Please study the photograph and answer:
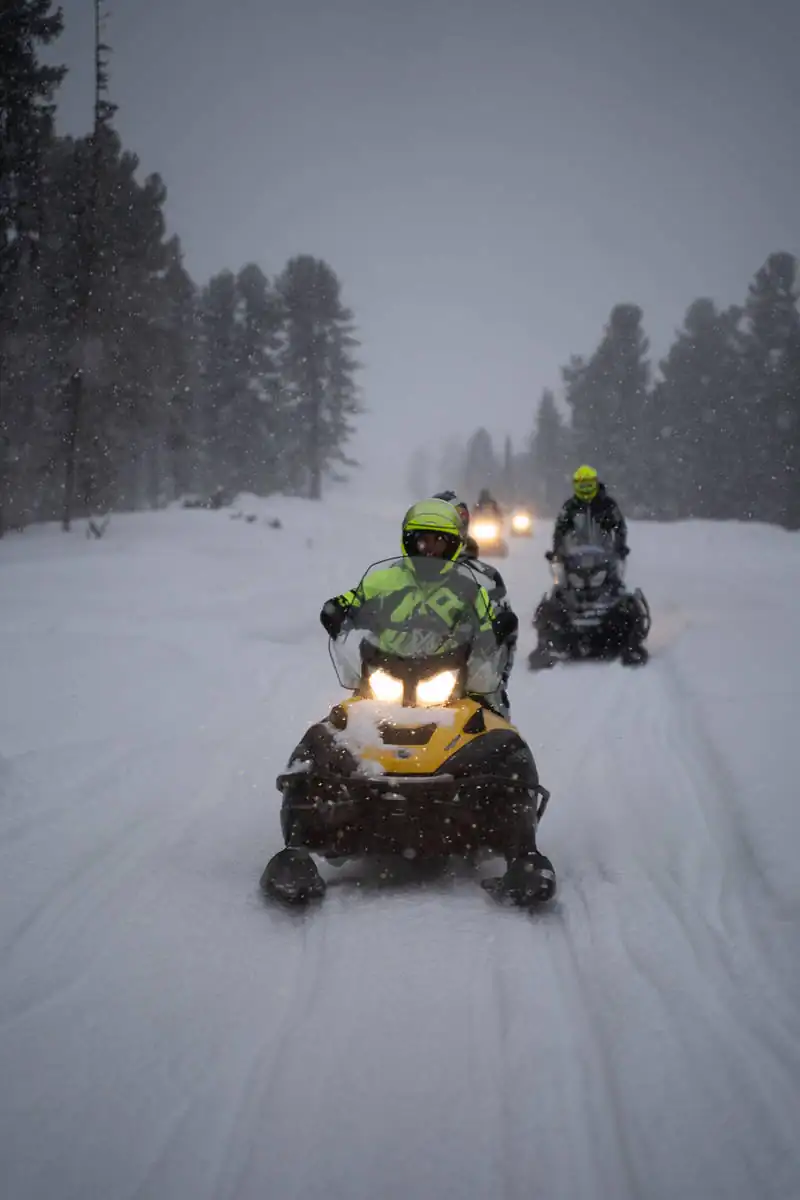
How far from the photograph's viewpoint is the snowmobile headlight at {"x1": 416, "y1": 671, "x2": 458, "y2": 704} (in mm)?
4621

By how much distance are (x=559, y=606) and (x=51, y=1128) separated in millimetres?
9160

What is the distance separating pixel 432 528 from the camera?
501 centimetres

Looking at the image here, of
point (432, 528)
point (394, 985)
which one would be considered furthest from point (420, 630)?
point (394, 985)

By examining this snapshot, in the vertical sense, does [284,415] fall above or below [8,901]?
above

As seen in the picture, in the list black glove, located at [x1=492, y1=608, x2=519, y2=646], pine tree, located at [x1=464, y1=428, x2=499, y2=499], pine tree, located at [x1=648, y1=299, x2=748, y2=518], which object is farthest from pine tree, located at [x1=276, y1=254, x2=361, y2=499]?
Answer: pine tree, located at [x1=464, y1=428, x2=499, y2=499]

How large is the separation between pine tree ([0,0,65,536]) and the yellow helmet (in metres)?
15.0

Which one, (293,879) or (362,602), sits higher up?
(362,602)

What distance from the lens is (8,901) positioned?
423cm

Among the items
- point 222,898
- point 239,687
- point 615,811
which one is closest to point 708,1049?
point 222,898

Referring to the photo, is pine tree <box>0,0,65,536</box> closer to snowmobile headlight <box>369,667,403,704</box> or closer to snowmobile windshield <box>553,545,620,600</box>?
snowmobile windshield <box>553,545,620,600</box>

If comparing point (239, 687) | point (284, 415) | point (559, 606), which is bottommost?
point (239, 687)

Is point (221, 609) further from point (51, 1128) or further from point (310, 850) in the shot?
point (51, 1128)

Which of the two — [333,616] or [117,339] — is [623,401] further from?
[333,616]

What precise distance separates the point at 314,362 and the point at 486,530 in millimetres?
24165
